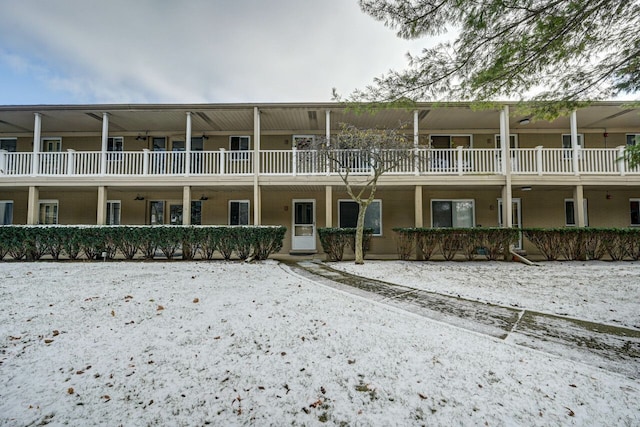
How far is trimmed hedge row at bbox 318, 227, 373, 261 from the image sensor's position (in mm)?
10344

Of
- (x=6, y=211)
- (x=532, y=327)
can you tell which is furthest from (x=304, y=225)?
(x=6, y=211)

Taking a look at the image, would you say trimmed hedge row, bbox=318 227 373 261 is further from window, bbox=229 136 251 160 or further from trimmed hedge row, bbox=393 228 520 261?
window, bbox=229 136 251 160

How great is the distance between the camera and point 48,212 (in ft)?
45.5

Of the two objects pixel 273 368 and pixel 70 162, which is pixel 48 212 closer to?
pixel 70 162

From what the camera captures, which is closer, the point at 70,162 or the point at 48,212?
the point at 70,162

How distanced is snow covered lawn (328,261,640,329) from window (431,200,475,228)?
3469 mm

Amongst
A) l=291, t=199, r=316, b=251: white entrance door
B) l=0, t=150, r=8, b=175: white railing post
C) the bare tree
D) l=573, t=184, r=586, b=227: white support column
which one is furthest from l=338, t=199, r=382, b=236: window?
l=0, t=150, r=8, b=175: white railing post

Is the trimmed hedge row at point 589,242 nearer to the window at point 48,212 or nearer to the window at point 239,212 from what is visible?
the window at point 239,212

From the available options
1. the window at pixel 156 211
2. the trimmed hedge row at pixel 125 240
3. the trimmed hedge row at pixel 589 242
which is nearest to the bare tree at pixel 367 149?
the trimmed hedge row at pixel 125 240

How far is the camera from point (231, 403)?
99.7 inches

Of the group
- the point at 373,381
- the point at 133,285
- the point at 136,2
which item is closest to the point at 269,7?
the point at 136,2

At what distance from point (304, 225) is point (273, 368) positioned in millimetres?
10440

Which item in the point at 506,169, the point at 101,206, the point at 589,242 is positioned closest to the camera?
the point at 589,242

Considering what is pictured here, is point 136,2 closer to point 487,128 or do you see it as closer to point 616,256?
point 487,128
